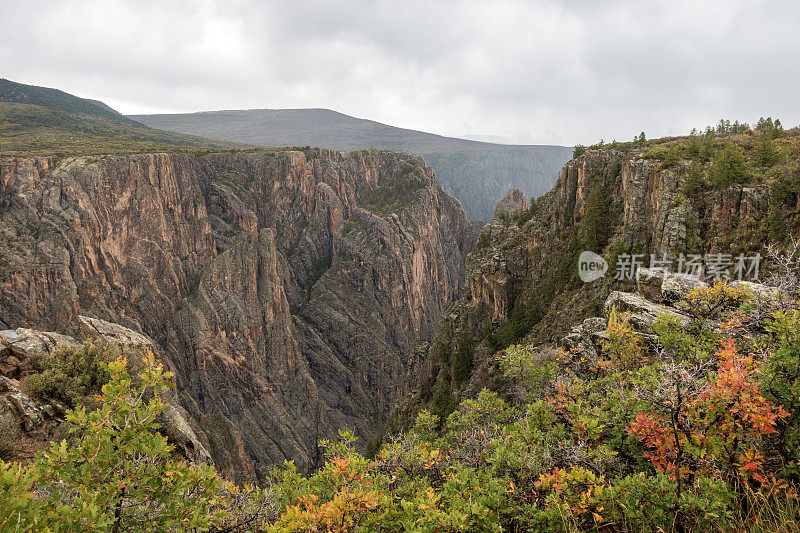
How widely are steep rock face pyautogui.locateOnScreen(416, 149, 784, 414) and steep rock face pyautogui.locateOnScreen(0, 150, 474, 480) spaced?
3606 cm

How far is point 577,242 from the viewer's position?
138 ft

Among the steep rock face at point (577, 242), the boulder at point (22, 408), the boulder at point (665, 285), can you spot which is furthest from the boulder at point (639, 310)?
the boulder at point (22, 408)

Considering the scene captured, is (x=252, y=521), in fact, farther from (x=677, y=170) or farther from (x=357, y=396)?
(x=357, y=396)

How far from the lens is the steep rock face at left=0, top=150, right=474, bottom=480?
6606 cm

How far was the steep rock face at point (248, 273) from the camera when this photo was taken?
66.1 metres

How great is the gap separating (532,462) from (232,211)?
104204 mm

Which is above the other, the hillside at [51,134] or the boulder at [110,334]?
the hillside at [51,134]

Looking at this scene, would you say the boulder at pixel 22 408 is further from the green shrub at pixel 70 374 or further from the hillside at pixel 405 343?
the green shrub at pixel 70 374

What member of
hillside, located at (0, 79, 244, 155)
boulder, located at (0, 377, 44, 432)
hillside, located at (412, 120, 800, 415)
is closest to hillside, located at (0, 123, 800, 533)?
boulder, located at (0, 377, 44, 432)

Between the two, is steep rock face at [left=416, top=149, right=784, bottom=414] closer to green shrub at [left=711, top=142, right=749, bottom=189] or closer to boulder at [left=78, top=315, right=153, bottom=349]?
green shrub at [left=711, top=142, right=749, bottom=189]

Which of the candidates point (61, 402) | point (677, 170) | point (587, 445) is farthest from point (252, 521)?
point (677, 170)

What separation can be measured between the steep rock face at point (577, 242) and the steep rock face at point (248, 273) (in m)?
36.1

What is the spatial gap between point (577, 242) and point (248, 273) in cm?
7569

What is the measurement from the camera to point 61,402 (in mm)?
12906
